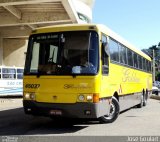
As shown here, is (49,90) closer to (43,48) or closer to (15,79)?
(43,48)

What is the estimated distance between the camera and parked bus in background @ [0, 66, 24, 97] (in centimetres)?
2952

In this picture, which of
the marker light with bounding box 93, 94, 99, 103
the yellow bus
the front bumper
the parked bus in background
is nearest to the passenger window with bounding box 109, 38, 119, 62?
the yellow bus

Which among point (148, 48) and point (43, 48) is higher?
point (148, 48)

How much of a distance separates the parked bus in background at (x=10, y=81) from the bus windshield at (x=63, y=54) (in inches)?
734

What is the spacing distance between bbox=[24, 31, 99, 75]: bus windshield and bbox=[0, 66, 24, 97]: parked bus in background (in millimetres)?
18639

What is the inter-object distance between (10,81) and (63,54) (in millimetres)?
19952

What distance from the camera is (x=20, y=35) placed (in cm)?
4116

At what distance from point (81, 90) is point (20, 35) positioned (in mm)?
31688

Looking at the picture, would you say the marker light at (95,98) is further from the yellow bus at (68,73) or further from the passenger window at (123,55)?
the passenger window at (123,55)

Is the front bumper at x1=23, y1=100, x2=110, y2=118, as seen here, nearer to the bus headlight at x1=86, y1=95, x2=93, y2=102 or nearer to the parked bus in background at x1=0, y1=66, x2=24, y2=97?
the bus headlight at x1=86, y1=95, x2=93, y2=102

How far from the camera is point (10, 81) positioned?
30.0m

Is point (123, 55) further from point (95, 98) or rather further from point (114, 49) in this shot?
point (95, 98)

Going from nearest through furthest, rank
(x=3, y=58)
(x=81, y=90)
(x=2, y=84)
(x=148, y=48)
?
(x=81, y=90) < (x=2, y=84) < (x=3, y=58) < (x=148, y=48)

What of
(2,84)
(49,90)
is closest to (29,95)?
(49,90)
